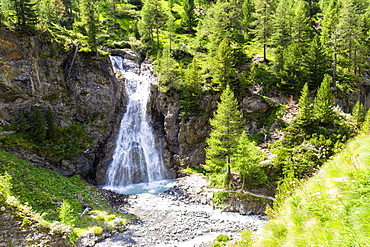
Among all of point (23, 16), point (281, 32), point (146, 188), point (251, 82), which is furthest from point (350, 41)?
point (23, 16)

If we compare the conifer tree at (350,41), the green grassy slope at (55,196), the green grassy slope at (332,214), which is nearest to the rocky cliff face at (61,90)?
the green grassy slope at (55,196)

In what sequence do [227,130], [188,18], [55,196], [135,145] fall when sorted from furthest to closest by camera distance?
[188,18]
[135,145]
[227,130]
[55,196]

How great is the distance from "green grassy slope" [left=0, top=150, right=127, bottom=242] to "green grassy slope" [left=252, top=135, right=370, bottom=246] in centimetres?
1420

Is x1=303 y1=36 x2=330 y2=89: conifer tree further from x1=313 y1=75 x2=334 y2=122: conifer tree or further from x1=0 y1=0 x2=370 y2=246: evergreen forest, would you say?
x1=313 y1=75 x2=334 y2=122: conifer tree

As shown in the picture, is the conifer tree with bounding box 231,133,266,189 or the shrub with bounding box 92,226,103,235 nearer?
the shrub with bounding box 92,226,103,235

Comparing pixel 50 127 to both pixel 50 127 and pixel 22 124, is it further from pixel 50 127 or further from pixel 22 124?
pixel 22 124

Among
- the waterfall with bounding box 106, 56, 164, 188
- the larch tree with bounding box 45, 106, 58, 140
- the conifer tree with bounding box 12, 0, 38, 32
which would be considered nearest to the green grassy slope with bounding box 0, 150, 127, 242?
the larch tree with bounding box 45, 106, 58, 140

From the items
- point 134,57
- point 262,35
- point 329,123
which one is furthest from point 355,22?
point 134,57

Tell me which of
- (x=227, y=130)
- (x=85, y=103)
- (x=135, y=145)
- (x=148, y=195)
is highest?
(x=85, y=103)

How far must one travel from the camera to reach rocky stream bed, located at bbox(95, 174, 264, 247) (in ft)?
55.8

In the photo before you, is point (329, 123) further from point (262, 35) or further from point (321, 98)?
point (262, 35)

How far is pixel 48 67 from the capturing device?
103 feet

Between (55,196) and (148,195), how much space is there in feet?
34.8

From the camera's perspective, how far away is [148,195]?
88.4ft
